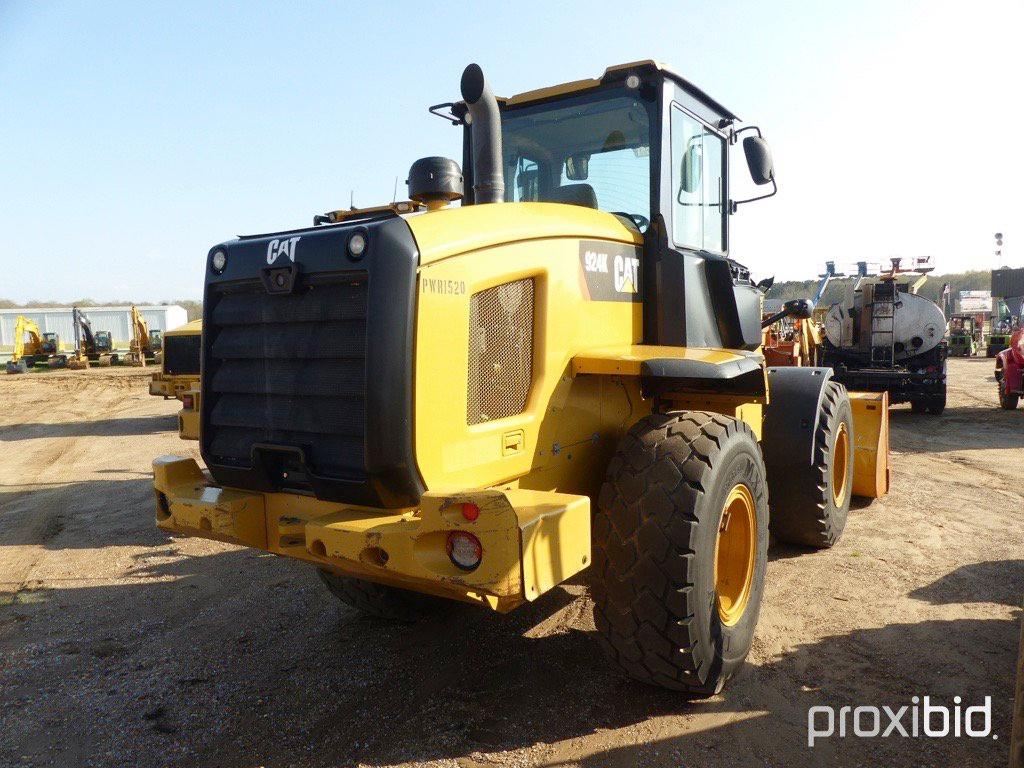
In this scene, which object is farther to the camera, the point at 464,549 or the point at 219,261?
the point at 219,261

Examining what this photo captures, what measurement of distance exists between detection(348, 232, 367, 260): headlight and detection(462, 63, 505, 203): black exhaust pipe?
0.97m

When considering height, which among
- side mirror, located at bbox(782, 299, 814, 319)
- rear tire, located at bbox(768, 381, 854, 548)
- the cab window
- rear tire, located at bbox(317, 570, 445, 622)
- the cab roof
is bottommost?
rear tire, located at bbox(317, 570, 445, 622)

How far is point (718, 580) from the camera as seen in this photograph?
12.1ft

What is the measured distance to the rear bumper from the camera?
2479 millimetres

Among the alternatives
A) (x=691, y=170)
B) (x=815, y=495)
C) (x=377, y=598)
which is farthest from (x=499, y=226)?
(x=815, y=495)

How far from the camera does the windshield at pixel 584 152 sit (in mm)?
4066

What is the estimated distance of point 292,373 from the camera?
3068 mm

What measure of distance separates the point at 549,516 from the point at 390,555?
60cm

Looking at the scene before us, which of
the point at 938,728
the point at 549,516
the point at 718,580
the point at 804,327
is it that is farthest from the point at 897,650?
the point at 804,327

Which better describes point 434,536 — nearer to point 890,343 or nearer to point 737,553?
point 737,553

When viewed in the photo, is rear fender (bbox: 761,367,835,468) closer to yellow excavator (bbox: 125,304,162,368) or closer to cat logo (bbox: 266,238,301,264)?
cat logo (bbox: 266,238,301,264)

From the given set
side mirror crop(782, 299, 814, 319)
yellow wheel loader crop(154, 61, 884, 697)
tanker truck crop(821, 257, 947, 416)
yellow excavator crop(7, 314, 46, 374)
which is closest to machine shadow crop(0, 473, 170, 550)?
yellow wheel loader crop(154, 61, 884, 697)

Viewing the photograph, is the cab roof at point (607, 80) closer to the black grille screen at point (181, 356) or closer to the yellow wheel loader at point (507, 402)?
the yellow wheel loader at point (507, 402)

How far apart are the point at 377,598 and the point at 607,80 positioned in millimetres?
3184
